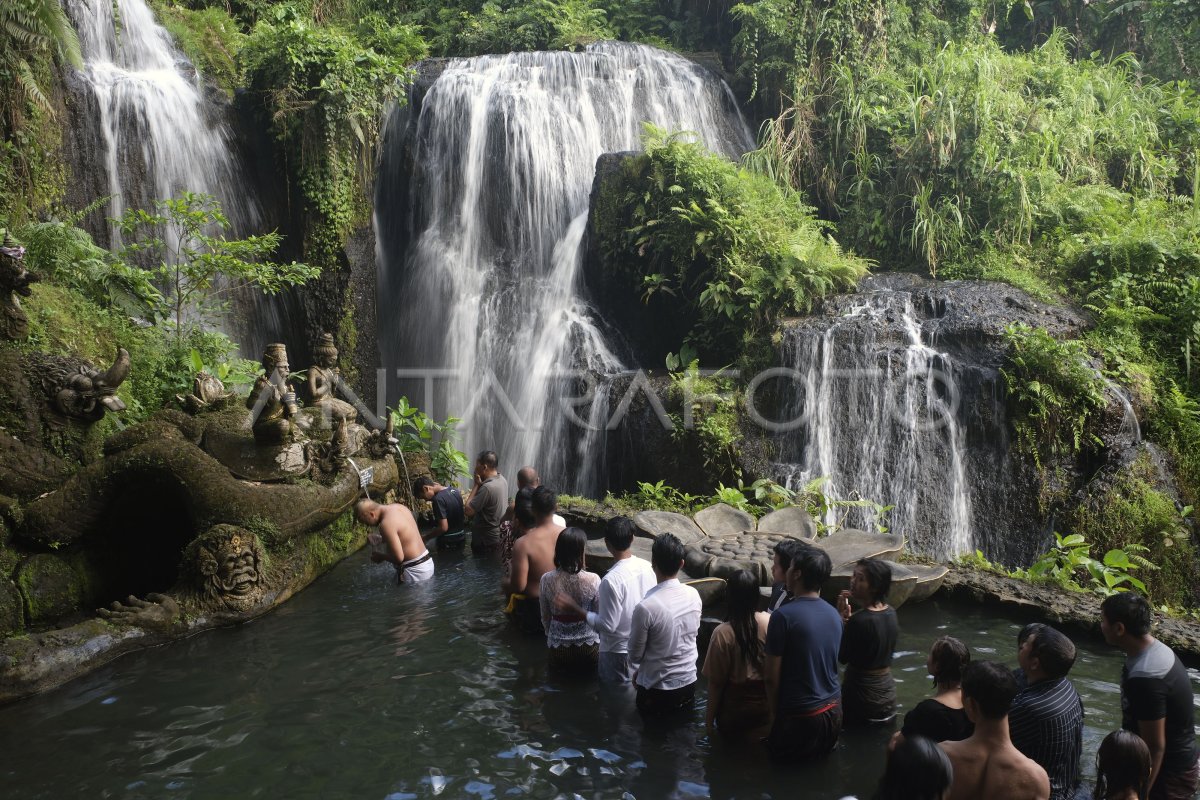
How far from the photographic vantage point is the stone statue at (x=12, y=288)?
793 centimetres

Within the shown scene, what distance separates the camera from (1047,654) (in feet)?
12.4

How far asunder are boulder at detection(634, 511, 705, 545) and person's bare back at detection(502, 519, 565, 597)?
1568 millimetres

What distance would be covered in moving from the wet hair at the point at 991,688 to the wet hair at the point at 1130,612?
87 cm

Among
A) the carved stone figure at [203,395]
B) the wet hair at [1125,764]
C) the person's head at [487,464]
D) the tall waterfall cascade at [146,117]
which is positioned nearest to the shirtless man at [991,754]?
the wet hair at [1125,764]

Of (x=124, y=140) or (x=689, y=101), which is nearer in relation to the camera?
(x=124, y=140)

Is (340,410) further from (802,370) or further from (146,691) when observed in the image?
(802,370)

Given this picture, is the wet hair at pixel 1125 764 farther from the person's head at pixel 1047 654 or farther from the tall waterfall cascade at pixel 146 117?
the tall waterfall cascade at pixel 146 117

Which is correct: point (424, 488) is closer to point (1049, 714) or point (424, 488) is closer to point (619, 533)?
point (619, 533)

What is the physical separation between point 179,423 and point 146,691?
3390mm

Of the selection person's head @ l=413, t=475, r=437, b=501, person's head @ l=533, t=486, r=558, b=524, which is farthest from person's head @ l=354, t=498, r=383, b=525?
person's head @ l=533, t=486, r=558, b=524

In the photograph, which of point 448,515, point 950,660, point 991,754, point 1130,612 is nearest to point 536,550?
point 950,660

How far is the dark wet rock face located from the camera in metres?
10.2

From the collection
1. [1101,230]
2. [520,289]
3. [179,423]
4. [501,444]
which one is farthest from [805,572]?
[1101,230]

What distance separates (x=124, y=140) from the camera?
12867 millimetres
